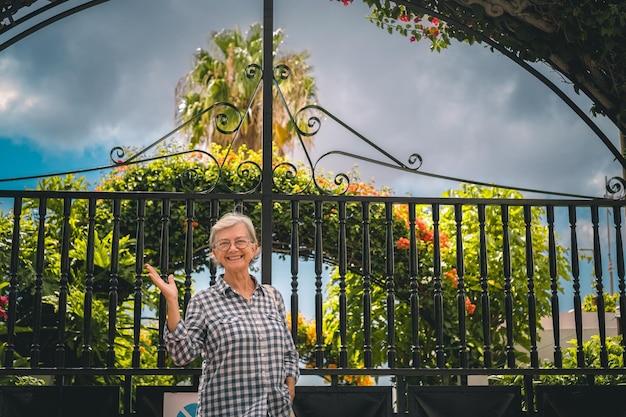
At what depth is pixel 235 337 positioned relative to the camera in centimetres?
254

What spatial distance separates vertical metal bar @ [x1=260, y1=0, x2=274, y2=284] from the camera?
379 cm

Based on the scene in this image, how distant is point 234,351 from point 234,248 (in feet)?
1.09

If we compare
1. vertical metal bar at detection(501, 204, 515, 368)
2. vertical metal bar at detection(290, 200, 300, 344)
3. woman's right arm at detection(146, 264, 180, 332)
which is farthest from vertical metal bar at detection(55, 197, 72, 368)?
vertical metal bar at detection(501, 204, 515, 368)

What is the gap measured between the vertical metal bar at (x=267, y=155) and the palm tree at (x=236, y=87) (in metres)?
9.11

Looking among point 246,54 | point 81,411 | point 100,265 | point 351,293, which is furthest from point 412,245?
point 246,54

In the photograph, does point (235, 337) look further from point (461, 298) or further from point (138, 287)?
point (461, 298)

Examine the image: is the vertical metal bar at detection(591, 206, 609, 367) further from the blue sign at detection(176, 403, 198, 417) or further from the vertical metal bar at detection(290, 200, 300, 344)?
the blue sign at detection(176, 403, 198, 417)

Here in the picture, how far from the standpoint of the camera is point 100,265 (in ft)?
21.3

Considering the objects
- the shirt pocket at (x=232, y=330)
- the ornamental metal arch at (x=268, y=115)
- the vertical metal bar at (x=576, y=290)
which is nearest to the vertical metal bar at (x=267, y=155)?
the ornamental metal arch at (x=268, y=115)

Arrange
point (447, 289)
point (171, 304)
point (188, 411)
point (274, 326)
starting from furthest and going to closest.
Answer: point (447, 289), point (188, 411), point (274, 326), point (171, 304)

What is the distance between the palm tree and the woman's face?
10.5m

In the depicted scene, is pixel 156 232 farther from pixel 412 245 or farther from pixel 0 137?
pixel 0 137

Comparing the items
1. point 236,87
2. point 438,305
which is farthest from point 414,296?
point 236,87

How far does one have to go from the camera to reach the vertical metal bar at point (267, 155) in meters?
3.79
